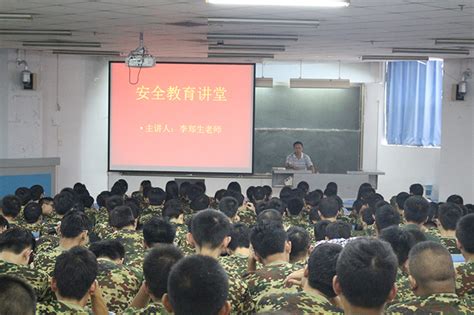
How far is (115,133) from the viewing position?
12.2 meters

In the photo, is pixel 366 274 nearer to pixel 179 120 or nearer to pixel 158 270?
pixel 158 270

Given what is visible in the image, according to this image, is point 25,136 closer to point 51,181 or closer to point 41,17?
point 51,181

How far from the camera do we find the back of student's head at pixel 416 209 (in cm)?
611

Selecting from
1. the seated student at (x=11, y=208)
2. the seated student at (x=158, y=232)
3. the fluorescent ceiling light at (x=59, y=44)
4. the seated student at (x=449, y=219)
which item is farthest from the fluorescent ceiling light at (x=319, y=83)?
the seated student at (x=158, y=232)

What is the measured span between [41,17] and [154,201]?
243 centimetres

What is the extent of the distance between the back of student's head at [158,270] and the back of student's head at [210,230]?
1049 millimetres

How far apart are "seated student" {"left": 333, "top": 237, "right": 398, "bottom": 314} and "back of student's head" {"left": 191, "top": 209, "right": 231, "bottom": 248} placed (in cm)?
179

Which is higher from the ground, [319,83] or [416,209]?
[319,83]

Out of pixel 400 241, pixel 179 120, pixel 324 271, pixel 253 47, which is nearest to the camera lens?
pixel 324 271

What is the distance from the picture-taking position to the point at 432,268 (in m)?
3.09

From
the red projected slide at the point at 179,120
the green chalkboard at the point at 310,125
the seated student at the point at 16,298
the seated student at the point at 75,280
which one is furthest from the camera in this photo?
the green chalkboard at the point at 310,125

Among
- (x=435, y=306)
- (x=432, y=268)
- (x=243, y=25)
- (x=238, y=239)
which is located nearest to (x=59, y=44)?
(x=243, y=25)

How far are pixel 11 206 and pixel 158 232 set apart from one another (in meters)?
2.82

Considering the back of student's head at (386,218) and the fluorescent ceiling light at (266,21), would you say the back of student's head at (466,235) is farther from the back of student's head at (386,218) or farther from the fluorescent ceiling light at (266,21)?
the fluorescent ceiling light at (266,21)
